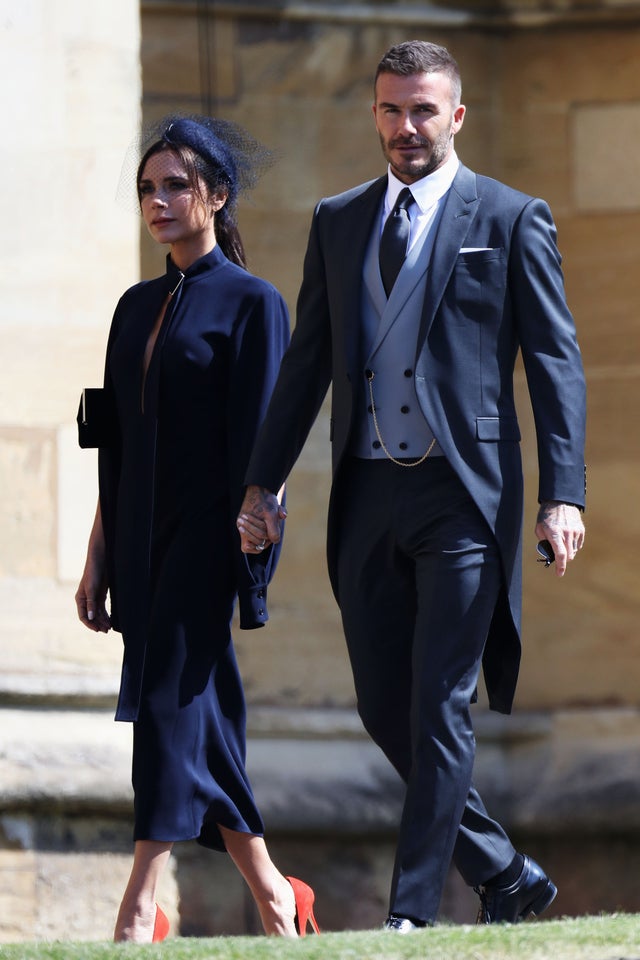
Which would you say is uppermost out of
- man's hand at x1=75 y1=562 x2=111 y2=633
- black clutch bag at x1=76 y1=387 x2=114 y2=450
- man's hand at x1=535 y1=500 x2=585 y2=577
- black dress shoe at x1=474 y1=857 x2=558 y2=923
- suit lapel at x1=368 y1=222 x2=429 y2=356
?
suit lapel at x1=368 y1=222 x2=429 y2=356

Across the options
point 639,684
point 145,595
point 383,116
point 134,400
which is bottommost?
point 639,684

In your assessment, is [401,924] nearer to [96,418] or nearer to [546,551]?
[546,551]

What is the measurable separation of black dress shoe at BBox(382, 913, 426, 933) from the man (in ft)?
0.14

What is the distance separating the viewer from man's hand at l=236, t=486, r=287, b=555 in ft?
14.5

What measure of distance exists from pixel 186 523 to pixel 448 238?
0.93m

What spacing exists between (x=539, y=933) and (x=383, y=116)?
5.62 feet

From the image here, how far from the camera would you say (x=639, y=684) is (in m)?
7.08

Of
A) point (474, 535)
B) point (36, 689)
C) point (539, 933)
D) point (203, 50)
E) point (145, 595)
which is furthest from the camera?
point (203, 50)

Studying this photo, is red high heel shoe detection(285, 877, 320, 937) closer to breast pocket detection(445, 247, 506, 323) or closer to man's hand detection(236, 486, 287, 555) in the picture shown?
man's hand detection(236, 486, 287, 555)

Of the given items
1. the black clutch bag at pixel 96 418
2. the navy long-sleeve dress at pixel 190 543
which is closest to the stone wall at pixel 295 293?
the black clutch bag at pixel 96 418

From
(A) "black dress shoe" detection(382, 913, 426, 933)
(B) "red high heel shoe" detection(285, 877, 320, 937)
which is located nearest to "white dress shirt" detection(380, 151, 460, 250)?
(A) "black dress shoe" detection(382, 913, 426, 933)

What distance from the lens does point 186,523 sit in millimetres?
4711

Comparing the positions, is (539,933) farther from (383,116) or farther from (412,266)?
(383,116)

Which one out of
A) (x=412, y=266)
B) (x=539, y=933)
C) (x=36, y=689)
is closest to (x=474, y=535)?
(x=412, y=266)
